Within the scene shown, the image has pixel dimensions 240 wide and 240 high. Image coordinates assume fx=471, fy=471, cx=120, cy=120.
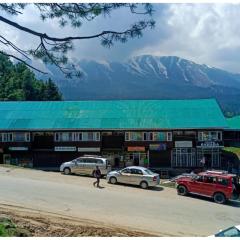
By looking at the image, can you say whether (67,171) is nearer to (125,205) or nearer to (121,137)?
(125,205)

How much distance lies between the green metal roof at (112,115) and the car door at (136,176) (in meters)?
17.3

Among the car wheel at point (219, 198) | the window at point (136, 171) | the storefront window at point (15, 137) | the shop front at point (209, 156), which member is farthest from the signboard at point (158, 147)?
the car wheel at point (219, 198)

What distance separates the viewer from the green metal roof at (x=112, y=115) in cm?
4912

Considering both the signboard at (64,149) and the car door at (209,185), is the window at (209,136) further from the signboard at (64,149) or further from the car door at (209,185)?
the car door at (209,185)

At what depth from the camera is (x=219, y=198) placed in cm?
2814

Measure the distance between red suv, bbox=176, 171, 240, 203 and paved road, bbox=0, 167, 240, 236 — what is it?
1.72 feet

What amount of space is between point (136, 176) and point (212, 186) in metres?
5.48

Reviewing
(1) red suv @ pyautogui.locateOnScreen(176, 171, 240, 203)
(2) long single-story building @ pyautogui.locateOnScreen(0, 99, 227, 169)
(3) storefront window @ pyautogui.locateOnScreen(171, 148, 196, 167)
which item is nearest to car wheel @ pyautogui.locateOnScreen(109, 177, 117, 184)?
(1) red suv @ pyautogui.locateOnScreen(176, 171, 240, 203)

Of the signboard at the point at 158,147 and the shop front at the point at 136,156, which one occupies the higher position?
the signboard at the point at 158,147

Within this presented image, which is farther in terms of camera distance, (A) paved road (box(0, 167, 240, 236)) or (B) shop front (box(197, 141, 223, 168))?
(B) shop front (box(197, 141, 223, 168))

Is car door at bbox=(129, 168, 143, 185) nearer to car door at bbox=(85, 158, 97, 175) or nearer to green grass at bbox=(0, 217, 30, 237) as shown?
car door at bbox=(85, 158, 97, 175)

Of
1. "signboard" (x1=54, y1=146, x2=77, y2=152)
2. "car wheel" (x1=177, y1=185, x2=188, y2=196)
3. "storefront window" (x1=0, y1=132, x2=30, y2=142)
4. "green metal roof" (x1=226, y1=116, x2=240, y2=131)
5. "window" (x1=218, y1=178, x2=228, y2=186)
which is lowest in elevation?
"car wheel" (x1=177, y1=185, x2=188, y2=196)

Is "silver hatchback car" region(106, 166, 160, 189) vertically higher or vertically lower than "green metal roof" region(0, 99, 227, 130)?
lower

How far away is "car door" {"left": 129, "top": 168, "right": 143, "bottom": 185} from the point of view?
31.5 m
